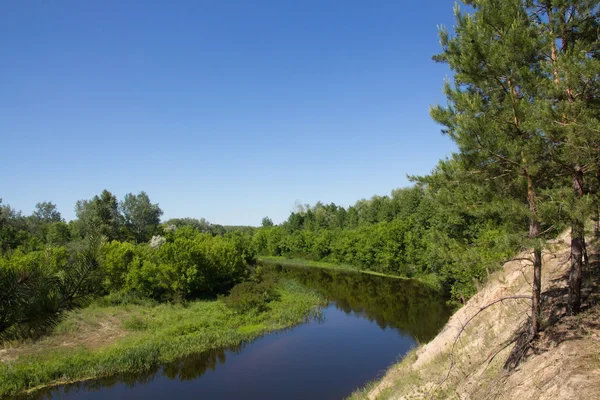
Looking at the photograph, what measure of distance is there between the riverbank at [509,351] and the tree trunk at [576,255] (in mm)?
287

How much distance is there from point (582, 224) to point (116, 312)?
3341cm

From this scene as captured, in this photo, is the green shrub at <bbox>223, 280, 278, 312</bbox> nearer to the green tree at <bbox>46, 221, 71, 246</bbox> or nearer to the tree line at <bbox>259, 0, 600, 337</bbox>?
the tree line at <bbox>259, 0, 600, 337</bbox>

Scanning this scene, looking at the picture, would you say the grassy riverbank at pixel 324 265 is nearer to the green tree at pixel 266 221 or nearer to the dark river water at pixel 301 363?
the dark river water at pixel 301 363

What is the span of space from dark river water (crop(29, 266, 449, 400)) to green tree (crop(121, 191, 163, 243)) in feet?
168

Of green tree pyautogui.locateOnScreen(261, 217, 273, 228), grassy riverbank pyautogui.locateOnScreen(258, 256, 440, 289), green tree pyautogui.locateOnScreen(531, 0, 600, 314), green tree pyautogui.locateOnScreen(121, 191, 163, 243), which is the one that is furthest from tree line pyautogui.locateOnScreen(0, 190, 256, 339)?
green tree pyautogui.locateOnScreen(261, 217, 273, 228)

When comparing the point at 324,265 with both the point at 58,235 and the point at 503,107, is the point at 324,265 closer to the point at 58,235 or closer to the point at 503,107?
the point at 58,235

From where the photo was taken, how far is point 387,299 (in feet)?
128

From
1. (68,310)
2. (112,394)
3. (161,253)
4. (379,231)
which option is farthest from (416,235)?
(68,310)

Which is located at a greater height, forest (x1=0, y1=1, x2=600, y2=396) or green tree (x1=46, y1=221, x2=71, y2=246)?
green tree (x1=46, y1=221, x2=71, y2=246)

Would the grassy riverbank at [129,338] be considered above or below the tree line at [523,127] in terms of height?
below

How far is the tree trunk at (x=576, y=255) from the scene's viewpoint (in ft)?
26.4

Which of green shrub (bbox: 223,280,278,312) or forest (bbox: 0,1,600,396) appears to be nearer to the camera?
forest (bbox: 0,1,600,396)

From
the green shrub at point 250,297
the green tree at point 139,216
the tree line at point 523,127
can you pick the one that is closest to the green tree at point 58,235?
the green tree at point 139,216

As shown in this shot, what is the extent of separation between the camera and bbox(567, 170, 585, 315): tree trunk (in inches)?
317
